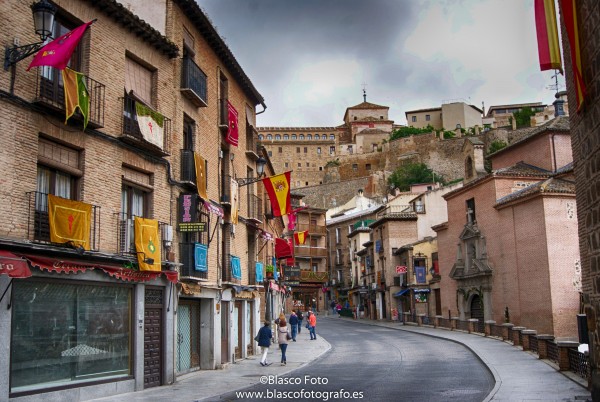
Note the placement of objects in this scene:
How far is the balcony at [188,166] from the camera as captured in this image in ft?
66.2

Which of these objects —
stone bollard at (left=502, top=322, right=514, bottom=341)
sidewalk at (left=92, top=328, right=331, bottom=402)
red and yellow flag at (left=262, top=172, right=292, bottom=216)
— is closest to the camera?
sidewalk at (left=92, top=328, right=331, bottom=402)

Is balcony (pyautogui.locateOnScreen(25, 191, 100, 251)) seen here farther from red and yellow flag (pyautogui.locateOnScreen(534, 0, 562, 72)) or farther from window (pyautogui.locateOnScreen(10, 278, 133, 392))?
red and yellow flag (pyautogui.locateOnScreen(534, 0, 562, 72))

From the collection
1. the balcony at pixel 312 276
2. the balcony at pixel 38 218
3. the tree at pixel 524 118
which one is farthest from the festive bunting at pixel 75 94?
the tree at pixel 524 118

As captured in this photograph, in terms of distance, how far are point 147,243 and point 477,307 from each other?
27.2 meters

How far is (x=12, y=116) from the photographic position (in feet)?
42.5

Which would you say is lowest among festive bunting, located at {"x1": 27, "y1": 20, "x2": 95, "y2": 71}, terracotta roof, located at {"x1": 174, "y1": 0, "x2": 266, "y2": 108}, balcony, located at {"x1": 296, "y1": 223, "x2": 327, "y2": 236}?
festive bunting, located at {"x1": 27, "y1": 20, "x2": 95, "y2": 71}

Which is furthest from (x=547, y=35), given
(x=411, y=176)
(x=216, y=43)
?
(x=411, y=176)

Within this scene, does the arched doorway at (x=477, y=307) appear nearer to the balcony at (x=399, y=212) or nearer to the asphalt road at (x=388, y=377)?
the asphalt road at (x=388, y=377)

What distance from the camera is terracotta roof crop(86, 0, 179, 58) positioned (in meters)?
16.4

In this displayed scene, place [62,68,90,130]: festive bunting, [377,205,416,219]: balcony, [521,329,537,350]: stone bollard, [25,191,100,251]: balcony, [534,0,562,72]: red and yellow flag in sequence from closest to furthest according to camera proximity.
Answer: [534,0,562,72]: red and yellow flag
[25,191,100,251]: balcony
[62,68,90,130]: festive bunting
[521,329,537,350]: stone bollard
[377,205,416,219]: balcony

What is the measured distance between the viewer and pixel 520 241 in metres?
33.8

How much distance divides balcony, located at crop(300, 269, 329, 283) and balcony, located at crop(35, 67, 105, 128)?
5558 centimetres

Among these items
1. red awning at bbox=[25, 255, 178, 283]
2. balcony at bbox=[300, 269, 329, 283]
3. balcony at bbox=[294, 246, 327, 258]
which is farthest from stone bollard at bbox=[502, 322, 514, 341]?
balcony at bbox=[294, 246, 327, 258]

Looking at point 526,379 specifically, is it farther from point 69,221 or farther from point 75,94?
point 75,94
